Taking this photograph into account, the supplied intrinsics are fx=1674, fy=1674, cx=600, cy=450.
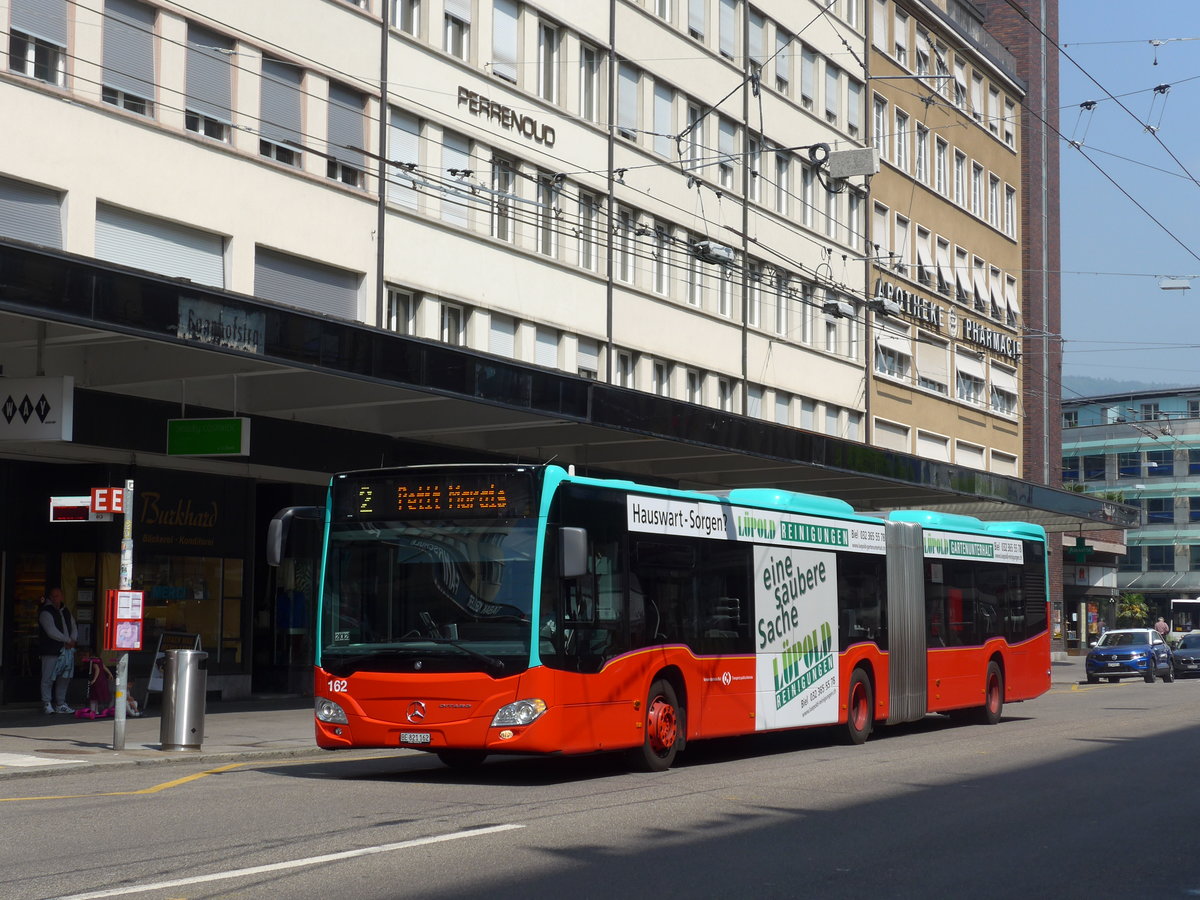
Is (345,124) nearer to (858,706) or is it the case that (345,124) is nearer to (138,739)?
(138,739)

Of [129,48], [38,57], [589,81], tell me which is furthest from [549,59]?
[38,57]

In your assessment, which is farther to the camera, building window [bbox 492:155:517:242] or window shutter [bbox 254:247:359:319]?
building window [bbox 492:155:517:242]

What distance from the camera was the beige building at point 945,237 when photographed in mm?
50750

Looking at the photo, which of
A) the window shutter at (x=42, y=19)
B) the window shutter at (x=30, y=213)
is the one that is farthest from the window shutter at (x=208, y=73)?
the window shutter at (x=30, y=213)

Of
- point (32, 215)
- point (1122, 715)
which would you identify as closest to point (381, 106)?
point (32, 215)

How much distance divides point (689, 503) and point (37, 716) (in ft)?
36.0

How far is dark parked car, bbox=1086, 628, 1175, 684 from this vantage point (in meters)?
44.9

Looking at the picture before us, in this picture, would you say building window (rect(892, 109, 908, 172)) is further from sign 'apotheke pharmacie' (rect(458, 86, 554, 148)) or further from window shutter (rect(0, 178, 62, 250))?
window shutter (rect(0, 178, 62, 250))

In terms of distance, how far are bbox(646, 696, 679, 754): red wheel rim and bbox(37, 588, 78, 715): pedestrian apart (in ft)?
33.6

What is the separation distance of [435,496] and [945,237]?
4340cm

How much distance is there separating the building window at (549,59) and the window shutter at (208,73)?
9.40 metres

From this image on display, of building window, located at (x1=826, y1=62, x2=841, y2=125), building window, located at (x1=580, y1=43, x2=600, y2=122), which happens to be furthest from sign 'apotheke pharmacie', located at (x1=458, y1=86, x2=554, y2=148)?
building window, located at (x1=826, y1=62, x2=841, y2=125)

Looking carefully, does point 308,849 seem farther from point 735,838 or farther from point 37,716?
point 37,716

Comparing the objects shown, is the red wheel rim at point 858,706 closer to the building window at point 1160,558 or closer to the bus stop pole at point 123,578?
the bus stop pole at point 123,578
